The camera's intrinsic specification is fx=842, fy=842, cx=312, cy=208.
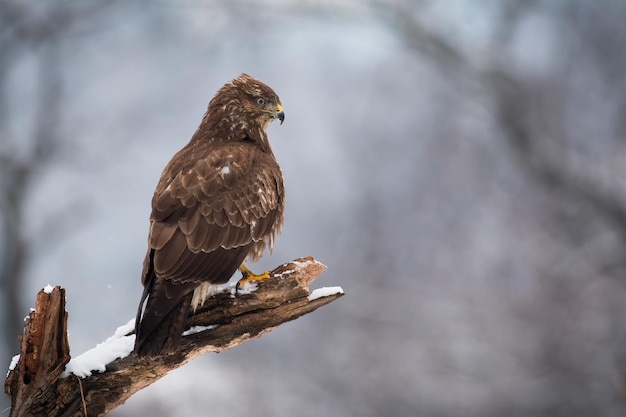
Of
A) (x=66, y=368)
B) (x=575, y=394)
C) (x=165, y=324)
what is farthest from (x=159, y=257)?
(x=575, y=394)

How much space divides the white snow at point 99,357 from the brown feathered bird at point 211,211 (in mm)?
286

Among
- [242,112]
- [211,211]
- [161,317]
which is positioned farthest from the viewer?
[242,112]

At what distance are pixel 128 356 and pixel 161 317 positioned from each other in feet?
1.27

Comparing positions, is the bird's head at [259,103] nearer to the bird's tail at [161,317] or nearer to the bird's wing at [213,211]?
the bird's wing at [213,211]

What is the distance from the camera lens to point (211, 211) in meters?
5.01

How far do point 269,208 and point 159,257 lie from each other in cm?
89

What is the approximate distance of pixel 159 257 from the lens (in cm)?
474

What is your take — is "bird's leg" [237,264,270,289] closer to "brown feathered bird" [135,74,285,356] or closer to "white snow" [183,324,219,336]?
"brown feathered bird" [135,74,285,356]

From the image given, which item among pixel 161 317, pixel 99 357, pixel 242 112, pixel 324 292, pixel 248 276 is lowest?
pixel 99 357

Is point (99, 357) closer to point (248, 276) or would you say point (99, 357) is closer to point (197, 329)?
point (197, 329)

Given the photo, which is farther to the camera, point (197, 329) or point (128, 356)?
point (197, 329)

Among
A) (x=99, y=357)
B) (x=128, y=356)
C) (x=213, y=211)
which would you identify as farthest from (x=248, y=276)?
(x=99, y=357)

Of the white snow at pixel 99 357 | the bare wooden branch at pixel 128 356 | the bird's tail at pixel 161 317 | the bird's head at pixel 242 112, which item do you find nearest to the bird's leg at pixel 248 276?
the bare wooden branch at pixel 128 356

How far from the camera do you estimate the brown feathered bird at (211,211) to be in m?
4.66
